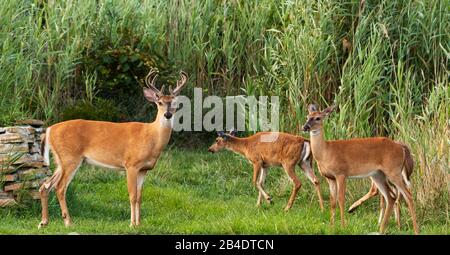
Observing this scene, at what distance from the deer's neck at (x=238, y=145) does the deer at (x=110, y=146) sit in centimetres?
186

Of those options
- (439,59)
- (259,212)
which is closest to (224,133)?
(259,212)

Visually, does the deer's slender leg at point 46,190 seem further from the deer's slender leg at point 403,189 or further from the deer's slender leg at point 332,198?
the deer's slender leg at point 403,189

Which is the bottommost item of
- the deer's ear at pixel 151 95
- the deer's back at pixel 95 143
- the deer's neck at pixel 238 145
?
the deer's neck at pixel 238 145

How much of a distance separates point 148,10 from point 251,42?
1.58 m

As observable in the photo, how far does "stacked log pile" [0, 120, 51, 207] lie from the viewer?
10414mm

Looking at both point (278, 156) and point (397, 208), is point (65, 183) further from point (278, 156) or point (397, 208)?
point (397, 208)

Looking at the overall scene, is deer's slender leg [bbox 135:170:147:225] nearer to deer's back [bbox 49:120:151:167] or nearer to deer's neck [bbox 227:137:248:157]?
deer's back [bbox 49:120:151:167]

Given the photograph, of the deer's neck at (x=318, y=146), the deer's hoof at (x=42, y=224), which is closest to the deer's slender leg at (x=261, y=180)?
the deer's neck at (x=318, y=146)

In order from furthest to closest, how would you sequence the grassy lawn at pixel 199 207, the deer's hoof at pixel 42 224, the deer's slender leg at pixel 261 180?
1. the deer's slender leg at pixel 261 180
2. the deer's hoof at pixel 42 224
3. the grassy lawn at pixel 199 207

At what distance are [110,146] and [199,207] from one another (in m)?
1.26

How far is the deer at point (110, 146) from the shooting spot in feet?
33.7

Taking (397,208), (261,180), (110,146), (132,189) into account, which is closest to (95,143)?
(110,146)

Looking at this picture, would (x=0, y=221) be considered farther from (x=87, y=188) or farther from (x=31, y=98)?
(x=31, y=98)

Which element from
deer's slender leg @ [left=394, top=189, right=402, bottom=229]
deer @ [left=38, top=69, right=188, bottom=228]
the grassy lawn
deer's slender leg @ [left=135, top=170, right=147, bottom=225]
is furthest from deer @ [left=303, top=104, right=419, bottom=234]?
deer's slender leg @ [left=135, top=170, right=147, bottom=225]
